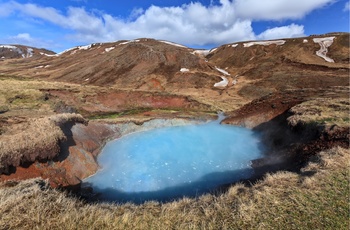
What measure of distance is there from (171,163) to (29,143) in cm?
969

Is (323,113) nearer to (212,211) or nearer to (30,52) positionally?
(212,211)

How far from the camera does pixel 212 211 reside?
28.9ft

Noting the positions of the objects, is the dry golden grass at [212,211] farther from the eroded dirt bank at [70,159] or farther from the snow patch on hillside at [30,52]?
the snow patch on hillside at [30,52]

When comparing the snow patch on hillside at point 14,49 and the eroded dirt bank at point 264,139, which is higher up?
the snow patch on hillside at point 14,49

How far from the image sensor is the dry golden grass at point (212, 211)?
741 centimetres

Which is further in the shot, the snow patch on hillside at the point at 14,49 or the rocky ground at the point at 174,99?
the snow patch on hillside at the point at 14,49

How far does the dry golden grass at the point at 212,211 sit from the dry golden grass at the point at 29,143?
116 inches

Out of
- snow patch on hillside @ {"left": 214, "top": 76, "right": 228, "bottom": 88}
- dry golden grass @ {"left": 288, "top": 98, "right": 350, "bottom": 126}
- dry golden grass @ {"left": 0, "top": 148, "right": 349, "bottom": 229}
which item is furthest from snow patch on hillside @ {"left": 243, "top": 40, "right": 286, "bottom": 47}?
dry golden grass @ {"left": 0, "top": 148, "right": 349, "bottom": 229}

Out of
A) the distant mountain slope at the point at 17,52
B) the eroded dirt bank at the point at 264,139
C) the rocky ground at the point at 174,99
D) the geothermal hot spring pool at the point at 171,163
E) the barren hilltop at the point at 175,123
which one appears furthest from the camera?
the distant mountain slope at the point at 17,52

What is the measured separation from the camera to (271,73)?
219 feet

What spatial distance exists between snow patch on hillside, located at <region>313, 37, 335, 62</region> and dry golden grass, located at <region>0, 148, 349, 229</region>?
76029 millimetres

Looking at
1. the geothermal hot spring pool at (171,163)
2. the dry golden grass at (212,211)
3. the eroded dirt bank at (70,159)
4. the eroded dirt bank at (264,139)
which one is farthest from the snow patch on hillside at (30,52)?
the dry golden grass at (212,211)


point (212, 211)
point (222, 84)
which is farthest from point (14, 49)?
point (212, 211)

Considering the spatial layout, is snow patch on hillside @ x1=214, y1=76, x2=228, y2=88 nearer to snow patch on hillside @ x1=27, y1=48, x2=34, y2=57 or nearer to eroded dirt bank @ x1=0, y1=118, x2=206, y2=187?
eroded dirt bank @ x1=0, y1=118, x2=206, y2=187
